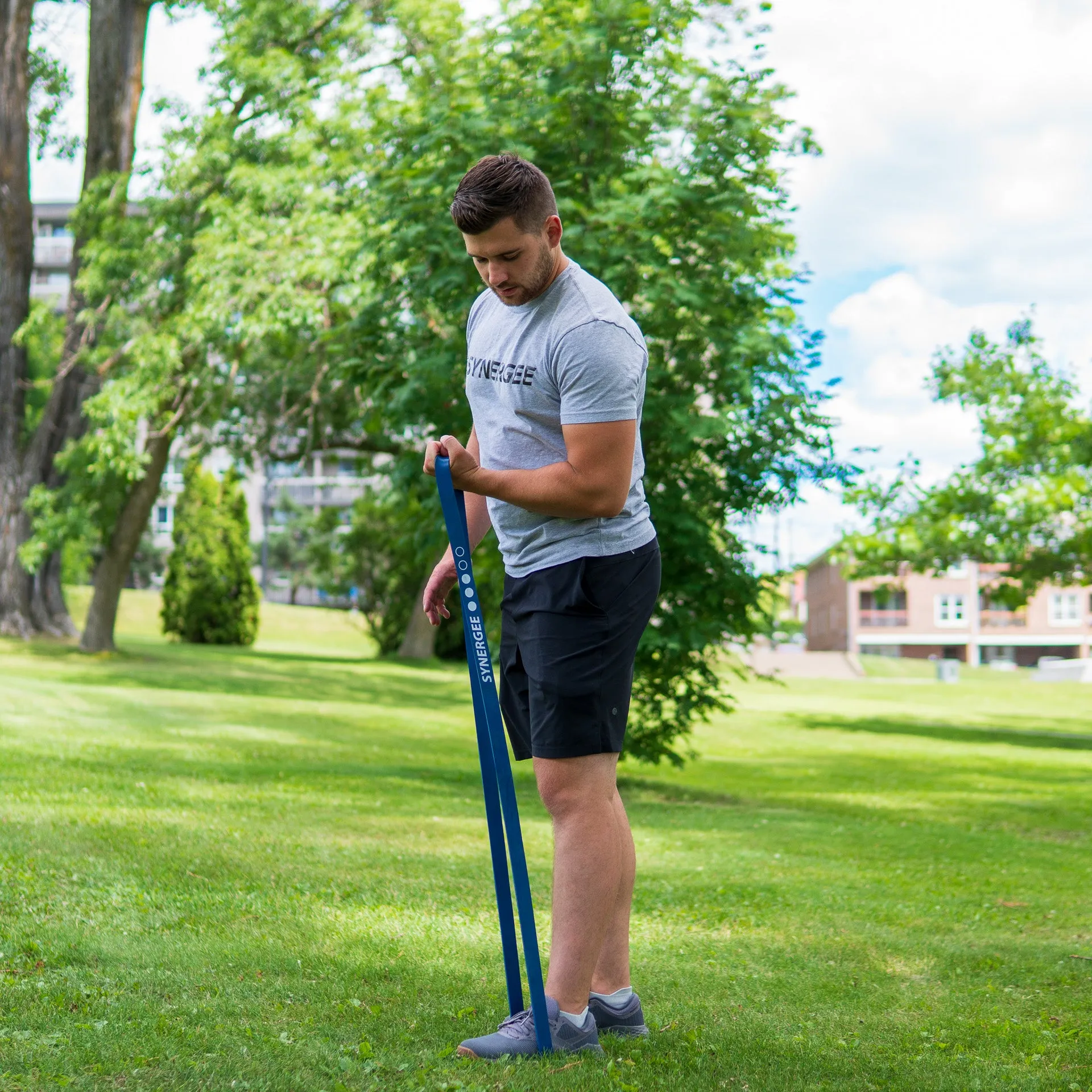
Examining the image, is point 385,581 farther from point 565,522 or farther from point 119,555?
point 565,522

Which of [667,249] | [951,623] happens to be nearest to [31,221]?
[667,249]

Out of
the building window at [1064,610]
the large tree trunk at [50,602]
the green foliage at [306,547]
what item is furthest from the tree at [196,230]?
the building window at [1064,610]

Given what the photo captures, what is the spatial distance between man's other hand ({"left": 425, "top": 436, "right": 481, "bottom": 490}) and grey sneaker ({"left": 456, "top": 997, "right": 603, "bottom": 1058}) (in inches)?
45.5

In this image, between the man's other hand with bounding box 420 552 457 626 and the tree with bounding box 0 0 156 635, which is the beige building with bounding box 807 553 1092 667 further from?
the man's other hand with bounding box 420 552 457 626

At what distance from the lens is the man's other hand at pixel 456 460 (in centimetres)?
265

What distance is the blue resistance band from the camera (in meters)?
2.67

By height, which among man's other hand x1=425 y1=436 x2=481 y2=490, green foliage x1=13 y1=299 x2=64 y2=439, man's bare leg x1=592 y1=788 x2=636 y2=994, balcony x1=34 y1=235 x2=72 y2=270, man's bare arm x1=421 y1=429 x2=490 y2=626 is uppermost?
balcony x1=34 y1=235 x2=72 y2=270

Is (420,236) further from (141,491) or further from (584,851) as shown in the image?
(141,491)

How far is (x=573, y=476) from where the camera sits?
263cm

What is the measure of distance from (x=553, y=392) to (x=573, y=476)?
204 millimetres

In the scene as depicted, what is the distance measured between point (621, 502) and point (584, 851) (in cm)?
77

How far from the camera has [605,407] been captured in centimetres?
262

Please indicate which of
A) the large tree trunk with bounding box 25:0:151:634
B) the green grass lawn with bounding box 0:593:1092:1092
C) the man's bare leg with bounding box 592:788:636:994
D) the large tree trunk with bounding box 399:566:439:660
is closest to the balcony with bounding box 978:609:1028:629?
the large tree trunk with bounding box 399:566:439:660

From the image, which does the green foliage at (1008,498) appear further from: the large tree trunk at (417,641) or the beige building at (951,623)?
the beige building at (951,623)
